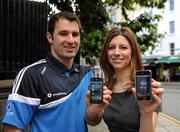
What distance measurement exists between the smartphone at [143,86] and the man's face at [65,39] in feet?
2.00

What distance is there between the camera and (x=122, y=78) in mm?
3672

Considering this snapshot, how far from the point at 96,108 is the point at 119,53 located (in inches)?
21.0

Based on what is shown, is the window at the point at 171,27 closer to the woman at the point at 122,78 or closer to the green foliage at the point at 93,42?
the green foliage at the point at 93,42

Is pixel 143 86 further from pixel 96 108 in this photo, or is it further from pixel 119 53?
pixel 119 53

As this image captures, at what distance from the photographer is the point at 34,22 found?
25.9 ft

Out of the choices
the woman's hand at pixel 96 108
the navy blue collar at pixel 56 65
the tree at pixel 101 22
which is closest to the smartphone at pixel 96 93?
the woman's hand at pixel 96 108

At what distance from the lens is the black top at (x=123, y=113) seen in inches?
136

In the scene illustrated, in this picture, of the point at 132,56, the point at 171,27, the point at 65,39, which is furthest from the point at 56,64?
the point at 171,27

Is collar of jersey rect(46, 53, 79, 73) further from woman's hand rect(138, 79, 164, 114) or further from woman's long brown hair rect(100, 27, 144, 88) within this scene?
woman's hand rect(138, 79, 164, 114)

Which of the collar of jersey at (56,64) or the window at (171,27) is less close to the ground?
the window at (171,27)


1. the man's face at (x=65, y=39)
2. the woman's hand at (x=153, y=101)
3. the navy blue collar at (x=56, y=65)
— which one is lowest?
the woman's hand at (x=153, y=101)

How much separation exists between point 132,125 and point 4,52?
4506mm

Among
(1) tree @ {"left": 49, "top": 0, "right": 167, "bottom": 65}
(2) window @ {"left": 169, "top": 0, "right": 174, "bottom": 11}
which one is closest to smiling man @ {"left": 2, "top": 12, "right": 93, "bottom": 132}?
(1) tree @ {"left": 49, "top": 0, "right": 167, "bottom": 65}

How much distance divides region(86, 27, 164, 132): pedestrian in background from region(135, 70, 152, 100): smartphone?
0.33 m
